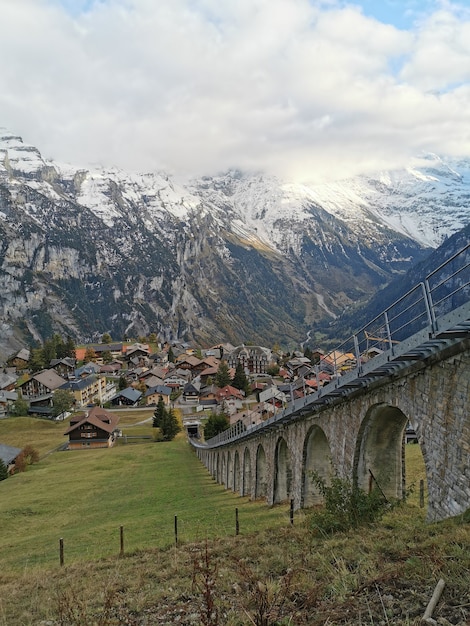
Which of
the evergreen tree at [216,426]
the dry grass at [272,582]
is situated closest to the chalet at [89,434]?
the evergreen tree at [216,426]

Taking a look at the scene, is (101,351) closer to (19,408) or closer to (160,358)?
(160,358)

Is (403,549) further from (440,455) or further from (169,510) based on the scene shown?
(169,510)

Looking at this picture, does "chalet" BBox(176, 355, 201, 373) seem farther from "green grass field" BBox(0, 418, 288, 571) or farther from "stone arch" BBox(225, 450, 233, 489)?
"stone arch" BBox(225, 450, 233, 489)

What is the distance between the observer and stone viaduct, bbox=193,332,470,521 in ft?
35.2

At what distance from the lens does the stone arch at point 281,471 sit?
2679cm

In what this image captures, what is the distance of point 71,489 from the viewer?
4234 cm

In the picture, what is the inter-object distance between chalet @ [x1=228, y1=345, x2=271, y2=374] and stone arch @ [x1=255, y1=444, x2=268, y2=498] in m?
113

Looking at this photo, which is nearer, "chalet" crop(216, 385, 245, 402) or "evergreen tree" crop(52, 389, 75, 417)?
"evergreen tree" crop(52, 389, 75, 417)

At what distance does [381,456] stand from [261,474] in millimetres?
17774

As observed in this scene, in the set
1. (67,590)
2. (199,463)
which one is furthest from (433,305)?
(199,463)

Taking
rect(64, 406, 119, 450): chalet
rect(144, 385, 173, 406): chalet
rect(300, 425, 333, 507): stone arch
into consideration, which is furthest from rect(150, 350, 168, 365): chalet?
rect(300, 425, 333, 507): stone arch

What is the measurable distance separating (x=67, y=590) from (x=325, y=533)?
692 cm

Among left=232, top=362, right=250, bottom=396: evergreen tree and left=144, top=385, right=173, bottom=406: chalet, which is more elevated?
left=232, top=362, right=250, bottom=396: evergreen tree

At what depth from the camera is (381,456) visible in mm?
16375
